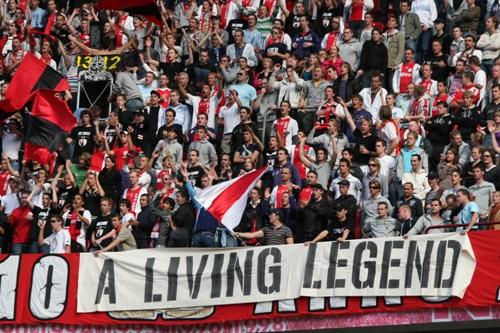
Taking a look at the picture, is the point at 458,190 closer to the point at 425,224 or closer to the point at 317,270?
the point at 425,224

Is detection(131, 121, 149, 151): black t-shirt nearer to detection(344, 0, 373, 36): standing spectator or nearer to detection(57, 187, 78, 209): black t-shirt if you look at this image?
detection(57, 187, 78, 209): black t-shirt

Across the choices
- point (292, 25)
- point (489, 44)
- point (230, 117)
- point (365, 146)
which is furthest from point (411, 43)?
point (365, 146)

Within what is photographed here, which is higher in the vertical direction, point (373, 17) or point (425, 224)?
point (373, 17)

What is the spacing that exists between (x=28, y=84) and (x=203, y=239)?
551cm

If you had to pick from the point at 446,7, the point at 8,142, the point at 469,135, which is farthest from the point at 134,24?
the point at 469,135

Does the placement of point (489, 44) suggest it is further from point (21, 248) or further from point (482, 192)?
point (21, 248)

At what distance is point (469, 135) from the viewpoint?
25.6 metres

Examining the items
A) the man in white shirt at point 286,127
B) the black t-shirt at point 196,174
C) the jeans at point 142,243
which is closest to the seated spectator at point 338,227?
the jeans at point 142,243

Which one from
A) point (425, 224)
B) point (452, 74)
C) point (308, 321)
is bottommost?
point (308, 321)

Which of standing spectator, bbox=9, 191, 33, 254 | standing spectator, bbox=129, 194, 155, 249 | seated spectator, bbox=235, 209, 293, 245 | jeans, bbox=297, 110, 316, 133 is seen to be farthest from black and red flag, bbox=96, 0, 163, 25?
seated spectator, bbox=235, 209, 293, 245

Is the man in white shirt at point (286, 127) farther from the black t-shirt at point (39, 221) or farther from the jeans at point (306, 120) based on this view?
the black t-shirt at point (39, 221)

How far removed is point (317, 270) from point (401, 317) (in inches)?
59.4

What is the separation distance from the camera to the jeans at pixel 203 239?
2433cm

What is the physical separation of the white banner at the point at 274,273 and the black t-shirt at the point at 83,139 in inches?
167
